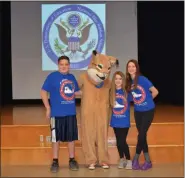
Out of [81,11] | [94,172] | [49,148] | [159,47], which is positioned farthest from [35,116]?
[159,47]

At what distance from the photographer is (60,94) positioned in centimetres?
379

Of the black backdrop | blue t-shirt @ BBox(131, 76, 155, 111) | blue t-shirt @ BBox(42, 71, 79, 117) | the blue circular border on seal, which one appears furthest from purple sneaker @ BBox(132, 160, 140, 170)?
the black backdrop

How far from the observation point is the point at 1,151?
4.29 metres

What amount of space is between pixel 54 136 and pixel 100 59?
2.70 feet

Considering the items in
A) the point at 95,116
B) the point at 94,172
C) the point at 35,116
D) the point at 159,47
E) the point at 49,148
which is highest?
the point at 159,47

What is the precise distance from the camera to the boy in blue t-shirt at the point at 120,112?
151 inches

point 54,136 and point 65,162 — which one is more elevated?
point 54,136

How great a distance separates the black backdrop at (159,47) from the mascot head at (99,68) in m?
3.08

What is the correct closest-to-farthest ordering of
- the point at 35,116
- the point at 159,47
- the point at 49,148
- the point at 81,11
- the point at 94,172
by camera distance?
the point at 94,172 < the point at 49,148 < the point at 35,116 < the point at 81,11 < the point at 159,47

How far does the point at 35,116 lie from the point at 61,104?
160 cm

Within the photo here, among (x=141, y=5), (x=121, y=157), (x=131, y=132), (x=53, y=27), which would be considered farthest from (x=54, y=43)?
(x=121, y=157)

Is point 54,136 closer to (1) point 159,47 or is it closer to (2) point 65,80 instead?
(2) point 65,80

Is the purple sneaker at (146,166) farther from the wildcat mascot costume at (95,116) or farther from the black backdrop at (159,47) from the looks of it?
the black backdrop at (159,47)

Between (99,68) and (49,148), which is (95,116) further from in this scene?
(49,148)
